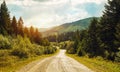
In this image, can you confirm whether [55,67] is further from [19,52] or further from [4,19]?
[4,19]

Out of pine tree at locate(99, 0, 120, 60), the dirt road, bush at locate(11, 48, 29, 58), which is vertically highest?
pine tree at locate(99, 0, 120, 60)

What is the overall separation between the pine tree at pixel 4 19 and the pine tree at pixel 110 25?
143ft

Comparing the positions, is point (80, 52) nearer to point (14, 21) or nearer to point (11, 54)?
point (11, 54)

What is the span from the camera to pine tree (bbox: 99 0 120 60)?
39.6 meters

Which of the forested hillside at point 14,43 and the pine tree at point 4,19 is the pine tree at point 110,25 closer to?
the forested hillside at point 14,43

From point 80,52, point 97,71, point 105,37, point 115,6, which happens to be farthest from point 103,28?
point 80,52

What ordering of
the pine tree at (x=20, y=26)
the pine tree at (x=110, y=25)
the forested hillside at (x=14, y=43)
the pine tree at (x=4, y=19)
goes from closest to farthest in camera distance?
the pine tree at (x=110, y=25), the forested hillside at (x=14, y=43), the pine tree at (x=4, y=19), the pine tree at (x=20, y=26)

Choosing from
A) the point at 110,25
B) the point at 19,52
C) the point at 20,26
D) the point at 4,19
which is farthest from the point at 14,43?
the point at 20,26

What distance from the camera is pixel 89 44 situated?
59.2m

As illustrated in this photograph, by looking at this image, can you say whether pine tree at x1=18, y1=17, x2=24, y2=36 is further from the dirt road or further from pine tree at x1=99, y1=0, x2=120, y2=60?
the dirt road

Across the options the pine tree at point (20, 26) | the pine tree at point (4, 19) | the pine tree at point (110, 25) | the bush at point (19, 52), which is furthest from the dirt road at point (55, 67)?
the pine tree at point (20, 26)

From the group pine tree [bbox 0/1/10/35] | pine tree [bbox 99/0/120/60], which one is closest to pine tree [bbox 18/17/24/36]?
pine tree [bbox 0/1/10/35]

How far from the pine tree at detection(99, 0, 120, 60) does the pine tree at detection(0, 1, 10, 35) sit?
1720 inches

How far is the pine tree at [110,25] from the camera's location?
130 ft
